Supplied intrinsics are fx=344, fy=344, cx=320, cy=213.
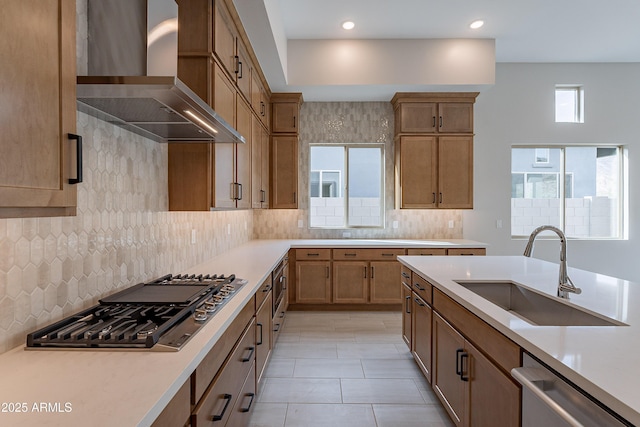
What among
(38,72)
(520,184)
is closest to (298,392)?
(38,72)

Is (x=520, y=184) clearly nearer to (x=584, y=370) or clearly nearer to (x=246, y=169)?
(x=246, y=169)

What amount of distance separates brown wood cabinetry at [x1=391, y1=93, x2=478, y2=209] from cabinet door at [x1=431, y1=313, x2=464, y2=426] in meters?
2.56

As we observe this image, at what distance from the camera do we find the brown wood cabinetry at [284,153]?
14.9ft

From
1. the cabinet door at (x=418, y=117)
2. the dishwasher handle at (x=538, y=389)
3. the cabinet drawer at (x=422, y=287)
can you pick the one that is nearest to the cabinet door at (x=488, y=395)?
the dishwasher handle at (x=538, y=389)

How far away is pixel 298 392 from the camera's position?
8.18 feet

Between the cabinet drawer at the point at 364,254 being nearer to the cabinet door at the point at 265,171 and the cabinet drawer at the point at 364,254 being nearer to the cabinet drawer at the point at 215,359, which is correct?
the cabinet door at the point at 265,171

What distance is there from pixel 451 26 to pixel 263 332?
12.4ft

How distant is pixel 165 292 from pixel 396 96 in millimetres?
3830

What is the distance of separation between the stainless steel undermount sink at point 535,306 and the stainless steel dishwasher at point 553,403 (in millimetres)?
473

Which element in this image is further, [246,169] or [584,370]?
[246,169]

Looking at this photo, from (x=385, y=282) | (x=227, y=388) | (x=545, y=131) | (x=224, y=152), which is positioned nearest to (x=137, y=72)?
(x=224, y=152)

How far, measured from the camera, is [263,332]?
242 centimetres

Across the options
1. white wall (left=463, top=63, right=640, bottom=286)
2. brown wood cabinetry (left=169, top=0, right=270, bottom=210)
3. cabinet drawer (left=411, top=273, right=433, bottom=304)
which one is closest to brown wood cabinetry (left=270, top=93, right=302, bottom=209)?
brown wood cabinetry (left=169, top=0, right=270, bottom=210)

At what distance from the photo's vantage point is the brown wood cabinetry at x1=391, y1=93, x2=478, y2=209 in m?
4.49
